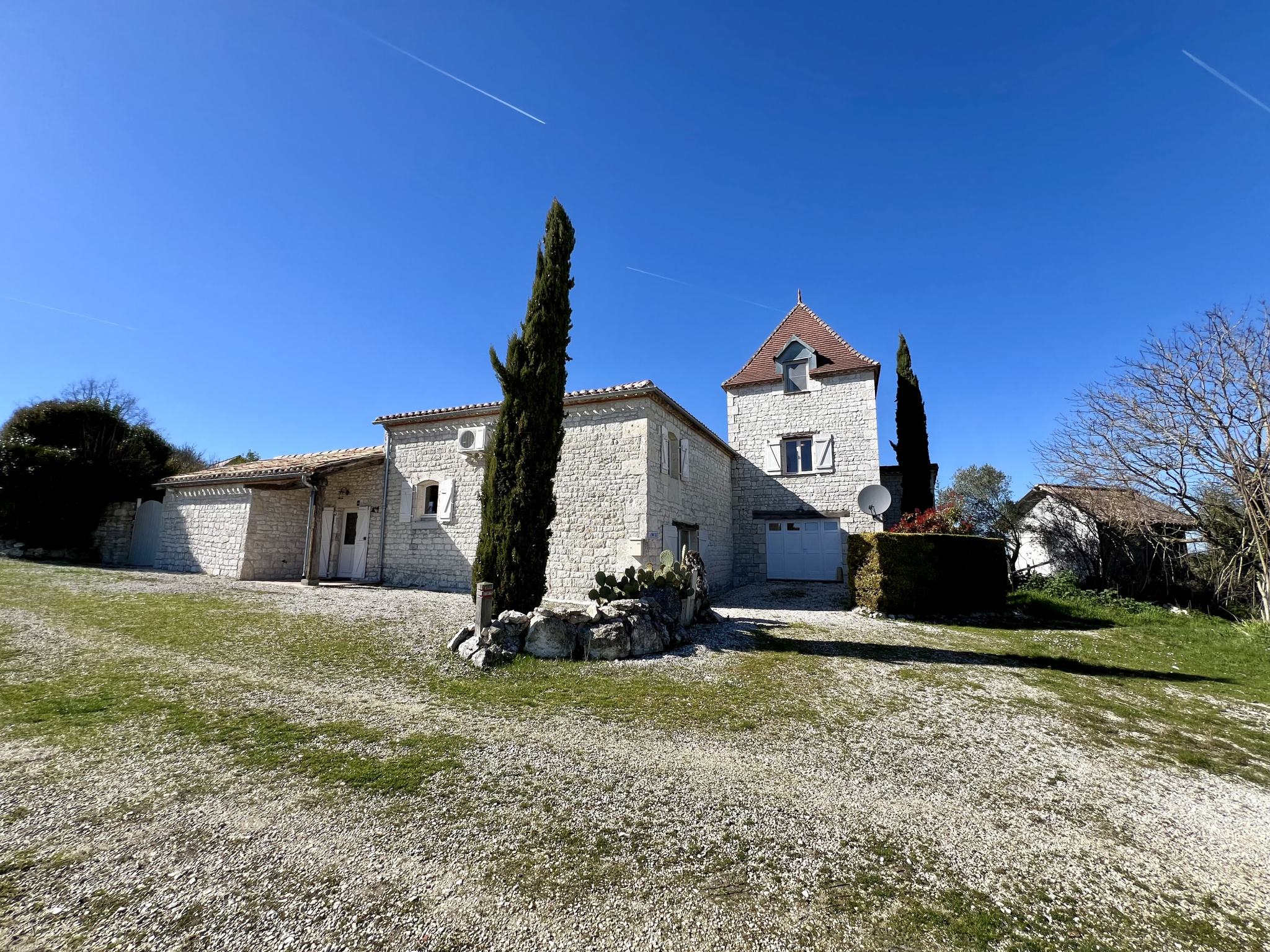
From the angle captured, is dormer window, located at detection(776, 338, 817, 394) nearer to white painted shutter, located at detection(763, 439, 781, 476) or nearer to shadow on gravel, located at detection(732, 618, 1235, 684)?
white painted shutter, located at detection(763, 439, 781, 476)

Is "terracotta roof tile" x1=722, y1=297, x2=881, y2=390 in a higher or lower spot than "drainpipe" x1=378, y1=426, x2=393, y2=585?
higher

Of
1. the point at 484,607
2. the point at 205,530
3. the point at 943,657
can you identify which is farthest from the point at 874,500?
the point at 205,530

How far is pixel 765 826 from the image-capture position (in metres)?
2.90

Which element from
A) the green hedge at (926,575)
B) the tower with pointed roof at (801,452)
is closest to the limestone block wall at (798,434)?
the tower with pointed roof at (801,452)

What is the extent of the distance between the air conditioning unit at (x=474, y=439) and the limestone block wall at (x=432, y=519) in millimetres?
283

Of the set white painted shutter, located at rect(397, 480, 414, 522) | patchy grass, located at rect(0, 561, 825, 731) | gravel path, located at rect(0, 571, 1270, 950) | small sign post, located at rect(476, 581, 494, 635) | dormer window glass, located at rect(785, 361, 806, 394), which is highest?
dormer window glass, located at rect(785, 361, 806, 394)

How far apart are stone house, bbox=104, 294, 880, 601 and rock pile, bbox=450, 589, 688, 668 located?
371 cm

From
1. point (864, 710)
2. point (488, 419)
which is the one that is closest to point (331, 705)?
point (864, 710)

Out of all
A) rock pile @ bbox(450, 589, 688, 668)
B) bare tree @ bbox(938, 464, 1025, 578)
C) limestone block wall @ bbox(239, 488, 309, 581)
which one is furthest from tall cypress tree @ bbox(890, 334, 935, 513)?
limestone block wall @ bbox(239, 488, 309, 581)

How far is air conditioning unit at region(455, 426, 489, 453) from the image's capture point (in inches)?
484

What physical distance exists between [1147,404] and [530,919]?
14.4m

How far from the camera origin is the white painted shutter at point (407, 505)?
13.1 meters

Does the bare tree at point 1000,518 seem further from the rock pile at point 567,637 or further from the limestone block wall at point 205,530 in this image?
the limestone block wall at point 205,530

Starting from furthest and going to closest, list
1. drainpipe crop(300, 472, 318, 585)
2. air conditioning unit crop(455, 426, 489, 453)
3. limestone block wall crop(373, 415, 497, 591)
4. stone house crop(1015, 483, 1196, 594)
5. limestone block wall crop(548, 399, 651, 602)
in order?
Answer: limestone block wall crop(373, 415, 497, 591) < air conditioning unit crop(455, 426, 489, 453) < drainpipe crop(300, 472, 318, 585) < stone house crop(1015, 483, 1196, 594) < limestone block wall crop(548, 399, 651, 602)
